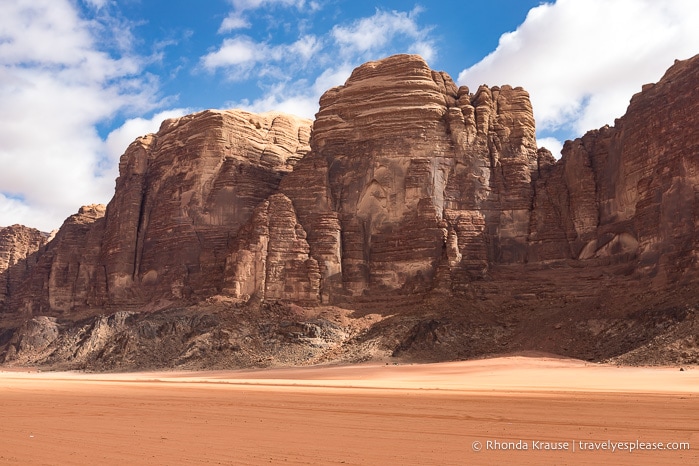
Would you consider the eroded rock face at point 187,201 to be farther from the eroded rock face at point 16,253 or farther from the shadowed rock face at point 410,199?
the eroded rock face at point 16,253

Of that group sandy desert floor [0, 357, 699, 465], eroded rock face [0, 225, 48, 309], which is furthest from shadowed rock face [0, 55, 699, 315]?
sandy desert floor [0, 357, 699, 465]

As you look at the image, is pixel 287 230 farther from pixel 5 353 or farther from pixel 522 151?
pixel 5 353

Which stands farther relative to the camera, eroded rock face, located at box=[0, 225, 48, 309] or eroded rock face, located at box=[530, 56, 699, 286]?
eroded rock face, located at box=[0, 225, 48, 309]

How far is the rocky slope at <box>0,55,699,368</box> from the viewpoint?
49.9 metres

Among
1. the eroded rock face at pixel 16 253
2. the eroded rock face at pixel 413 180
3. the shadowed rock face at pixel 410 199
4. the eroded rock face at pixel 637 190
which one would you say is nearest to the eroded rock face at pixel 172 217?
the shadowed rock face at pixel 410 199

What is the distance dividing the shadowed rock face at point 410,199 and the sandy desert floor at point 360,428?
32.8 m

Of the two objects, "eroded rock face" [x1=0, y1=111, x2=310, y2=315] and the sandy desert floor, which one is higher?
"eroded rock face" [x1=0, y1=111, x2=310, y2=315]

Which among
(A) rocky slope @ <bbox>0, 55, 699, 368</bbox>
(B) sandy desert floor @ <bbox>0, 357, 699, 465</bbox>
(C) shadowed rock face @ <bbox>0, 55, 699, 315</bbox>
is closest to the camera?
(B) sandy desert floor @ <bbox>0, 357, 699, 465</bbox>

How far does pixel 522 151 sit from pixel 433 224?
11.9m

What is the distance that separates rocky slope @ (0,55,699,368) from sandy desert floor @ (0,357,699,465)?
24820mm

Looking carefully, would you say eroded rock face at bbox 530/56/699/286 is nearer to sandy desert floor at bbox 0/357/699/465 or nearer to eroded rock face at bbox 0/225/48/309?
sandy desert floor at bbox 0/357/699/465

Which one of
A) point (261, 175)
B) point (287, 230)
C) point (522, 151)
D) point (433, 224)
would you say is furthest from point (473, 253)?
point (261, 175)

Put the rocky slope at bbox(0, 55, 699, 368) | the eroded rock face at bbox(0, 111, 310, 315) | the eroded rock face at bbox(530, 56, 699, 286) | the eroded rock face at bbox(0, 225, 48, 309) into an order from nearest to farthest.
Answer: the eroded rock face at bbox(530, 56, 699, 286), the rocky slope at bbox(0, 55, 699, 368), the eroded rock face at bbox(0, 111, 310, 315), the eroded rock face at bbox(0, 225, 48, 309)

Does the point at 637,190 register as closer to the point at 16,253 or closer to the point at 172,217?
the point at 172,217
